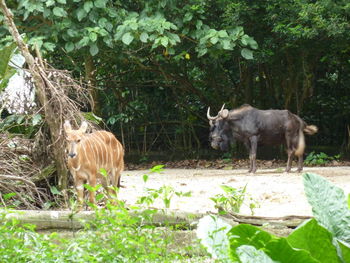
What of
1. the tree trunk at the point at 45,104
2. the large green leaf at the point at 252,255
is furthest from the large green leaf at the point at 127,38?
the large green leaf at the point at 252,255

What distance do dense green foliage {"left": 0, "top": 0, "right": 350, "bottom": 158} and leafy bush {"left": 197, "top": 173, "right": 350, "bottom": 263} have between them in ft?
27.8

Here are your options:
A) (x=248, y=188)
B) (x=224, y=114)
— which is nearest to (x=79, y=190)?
(x=248, y=188)

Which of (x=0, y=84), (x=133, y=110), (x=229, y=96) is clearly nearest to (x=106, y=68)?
(x=133, y=110)

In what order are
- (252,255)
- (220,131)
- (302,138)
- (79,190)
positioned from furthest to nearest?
(220,131), (302,138), (79,190), (252,255)

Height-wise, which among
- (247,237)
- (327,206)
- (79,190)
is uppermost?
(327,206)

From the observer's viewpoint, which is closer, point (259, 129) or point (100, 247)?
point (100, 247)

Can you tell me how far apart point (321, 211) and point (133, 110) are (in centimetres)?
1453

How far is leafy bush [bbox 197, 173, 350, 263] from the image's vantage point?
2.75 metres

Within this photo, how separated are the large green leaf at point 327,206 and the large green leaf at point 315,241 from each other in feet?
0.39

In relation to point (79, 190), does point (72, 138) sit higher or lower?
higher

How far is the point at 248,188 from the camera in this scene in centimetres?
945

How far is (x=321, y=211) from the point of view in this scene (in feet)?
9.80

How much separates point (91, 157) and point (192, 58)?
910cm

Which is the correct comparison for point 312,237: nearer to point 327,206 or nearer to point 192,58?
point 327,206
